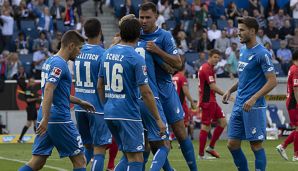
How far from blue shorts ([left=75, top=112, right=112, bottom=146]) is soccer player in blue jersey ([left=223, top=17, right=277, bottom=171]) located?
196cm

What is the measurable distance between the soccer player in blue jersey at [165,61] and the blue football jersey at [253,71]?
1032 mm

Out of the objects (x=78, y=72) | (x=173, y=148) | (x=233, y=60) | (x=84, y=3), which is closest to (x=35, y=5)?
(x=84, y=3)

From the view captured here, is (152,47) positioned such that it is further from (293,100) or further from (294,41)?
(294,41)

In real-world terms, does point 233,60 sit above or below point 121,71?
below

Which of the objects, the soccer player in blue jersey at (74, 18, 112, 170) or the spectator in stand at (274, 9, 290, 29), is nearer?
the soccer player in blue jersey at (74, 18, 112, 170)

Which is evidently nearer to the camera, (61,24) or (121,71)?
(121,71)

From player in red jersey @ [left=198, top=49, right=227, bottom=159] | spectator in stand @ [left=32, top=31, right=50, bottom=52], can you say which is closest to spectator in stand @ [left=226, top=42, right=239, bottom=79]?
spectator in stand @ [left=32, top=31, right=50, bottom=52]

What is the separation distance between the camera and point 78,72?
1559cm

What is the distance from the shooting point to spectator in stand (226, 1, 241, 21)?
38188mm

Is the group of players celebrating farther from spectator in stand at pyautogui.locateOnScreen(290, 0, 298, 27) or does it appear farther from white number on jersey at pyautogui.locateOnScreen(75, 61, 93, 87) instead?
spectator in stand at pyautogui.locateOnScreen(290, 0, 298, 27)

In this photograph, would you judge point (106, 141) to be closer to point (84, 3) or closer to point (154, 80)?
point (154, 80)

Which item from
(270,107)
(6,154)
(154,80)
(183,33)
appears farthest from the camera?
(183,33)

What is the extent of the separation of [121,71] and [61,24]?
2258 centimetres

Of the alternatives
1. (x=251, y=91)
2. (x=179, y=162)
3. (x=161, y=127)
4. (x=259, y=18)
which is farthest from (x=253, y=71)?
(x=259, y=18)
